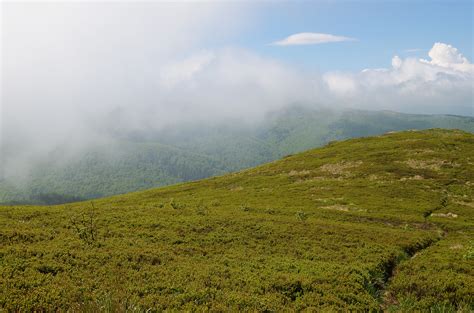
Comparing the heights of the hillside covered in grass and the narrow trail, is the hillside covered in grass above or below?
above

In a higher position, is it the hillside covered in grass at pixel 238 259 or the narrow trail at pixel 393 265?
the hillside covered in grass at pixel 238 259

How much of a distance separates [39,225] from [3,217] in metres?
4.29

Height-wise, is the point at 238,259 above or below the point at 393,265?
above

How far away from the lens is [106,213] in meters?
36.2

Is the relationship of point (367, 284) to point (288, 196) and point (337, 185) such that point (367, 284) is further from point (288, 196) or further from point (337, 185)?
point (337, 185)

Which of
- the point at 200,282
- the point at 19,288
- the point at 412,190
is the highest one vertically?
the point at 19,288

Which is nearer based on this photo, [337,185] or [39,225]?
[39,225]

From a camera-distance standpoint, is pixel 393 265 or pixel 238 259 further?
pixel 393 265

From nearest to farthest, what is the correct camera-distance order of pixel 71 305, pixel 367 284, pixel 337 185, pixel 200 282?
1. pixel 71 305
2. pixel 200 282
3. pixel 367 284
4. pixel 337 185

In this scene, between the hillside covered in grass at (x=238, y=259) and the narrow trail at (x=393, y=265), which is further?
the narrow trail at (x=393, y=265)

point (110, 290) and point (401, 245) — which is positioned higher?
point (110, 290)

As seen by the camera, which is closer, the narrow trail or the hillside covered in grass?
the hillside covered in grass

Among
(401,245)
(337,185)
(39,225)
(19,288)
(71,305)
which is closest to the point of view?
(71,305)

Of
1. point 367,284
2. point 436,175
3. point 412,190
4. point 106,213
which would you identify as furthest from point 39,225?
point 436,175
